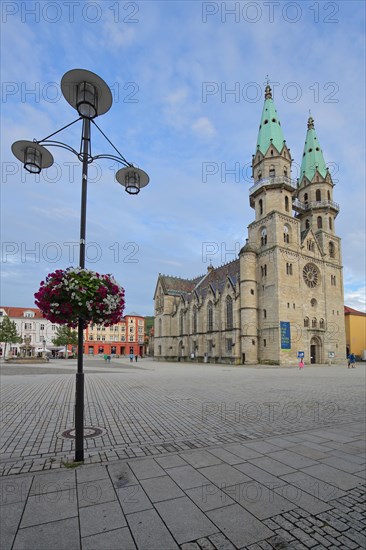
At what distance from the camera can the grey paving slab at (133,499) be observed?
3.88 m

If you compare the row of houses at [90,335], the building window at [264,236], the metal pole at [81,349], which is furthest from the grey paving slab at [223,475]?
the row of houses at [90,335]

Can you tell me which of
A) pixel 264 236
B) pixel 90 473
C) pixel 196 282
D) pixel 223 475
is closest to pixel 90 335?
pixel 196 282

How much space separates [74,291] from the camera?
18.1ft

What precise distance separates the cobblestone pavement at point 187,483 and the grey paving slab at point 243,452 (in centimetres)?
4

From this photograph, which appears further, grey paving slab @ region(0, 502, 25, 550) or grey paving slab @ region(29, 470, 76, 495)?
grey paving slab @ region(29, 470, 76, 495)

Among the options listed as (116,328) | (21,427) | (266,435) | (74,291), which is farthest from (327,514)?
(116,328)

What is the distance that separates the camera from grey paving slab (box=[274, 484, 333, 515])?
Answer: 396cm

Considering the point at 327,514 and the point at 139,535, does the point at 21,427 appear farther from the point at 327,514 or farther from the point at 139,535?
the point at 327,514

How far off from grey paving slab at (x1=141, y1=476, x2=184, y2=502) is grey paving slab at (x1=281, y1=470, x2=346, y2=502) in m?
1.65

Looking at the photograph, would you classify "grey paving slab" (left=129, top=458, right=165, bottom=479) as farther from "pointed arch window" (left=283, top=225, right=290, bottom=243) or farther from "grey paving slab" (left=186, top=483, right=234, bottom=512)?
"pointed arch window" (left=283, top=225, right=290, bottom=243)

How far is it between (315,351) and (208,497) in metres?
48.8

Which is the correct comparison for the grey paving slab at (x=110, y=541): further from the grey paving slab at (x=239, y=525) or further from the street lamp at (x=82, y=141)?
the street lamp at (x=82, y=141)

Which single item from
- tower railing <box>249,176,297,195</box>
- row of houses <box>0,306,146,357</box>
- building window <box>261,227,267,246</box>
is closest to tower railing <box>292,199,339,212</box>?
tower railing <box>249,176,297,195</box>

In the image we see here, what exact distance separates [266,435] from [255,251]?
141ft
